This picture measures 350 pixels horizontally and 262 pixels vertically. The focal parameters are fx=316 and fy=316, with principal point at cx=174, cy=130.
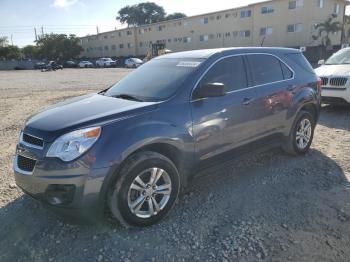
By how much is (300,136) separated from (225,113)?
2086 mm

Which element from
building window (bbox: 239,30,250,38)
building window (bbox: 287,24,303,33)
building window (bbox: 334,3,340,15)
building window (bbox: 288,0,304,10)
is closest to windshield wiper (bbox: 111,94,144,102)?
building window (bbox: 287,24,303,33)

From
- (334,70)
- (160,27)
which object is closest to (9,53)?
(160,27)

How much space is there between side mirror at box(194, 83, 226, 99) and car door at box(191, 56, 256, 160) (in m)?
0.08

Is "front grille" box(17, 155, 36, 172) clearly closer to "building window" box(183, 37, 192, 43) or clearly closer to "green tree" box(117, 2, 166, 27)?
"building window" box(183, 37, 192, 43)

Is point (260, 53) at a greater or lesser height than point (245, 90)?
greater

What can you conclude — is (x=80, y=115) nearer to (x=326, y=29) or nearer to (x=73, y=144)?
(x=73, y=144)

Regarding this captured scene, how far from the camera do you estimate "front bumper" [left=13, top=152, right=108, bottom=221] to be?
2.89 m

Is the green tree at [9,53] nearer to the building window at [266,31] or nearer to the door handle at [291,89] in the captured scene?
the building window at [266,31]

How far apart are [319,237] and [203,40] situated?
49.4 m

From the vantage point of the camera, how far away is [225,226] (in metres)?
3.41

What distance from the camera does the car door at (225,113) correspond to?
12.1ft

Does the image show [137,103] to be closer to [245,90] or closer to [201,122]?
[201,122]

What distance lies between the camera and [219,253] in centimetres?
298

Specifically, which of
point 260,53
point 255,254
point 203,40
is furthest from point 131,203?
point 203,40
